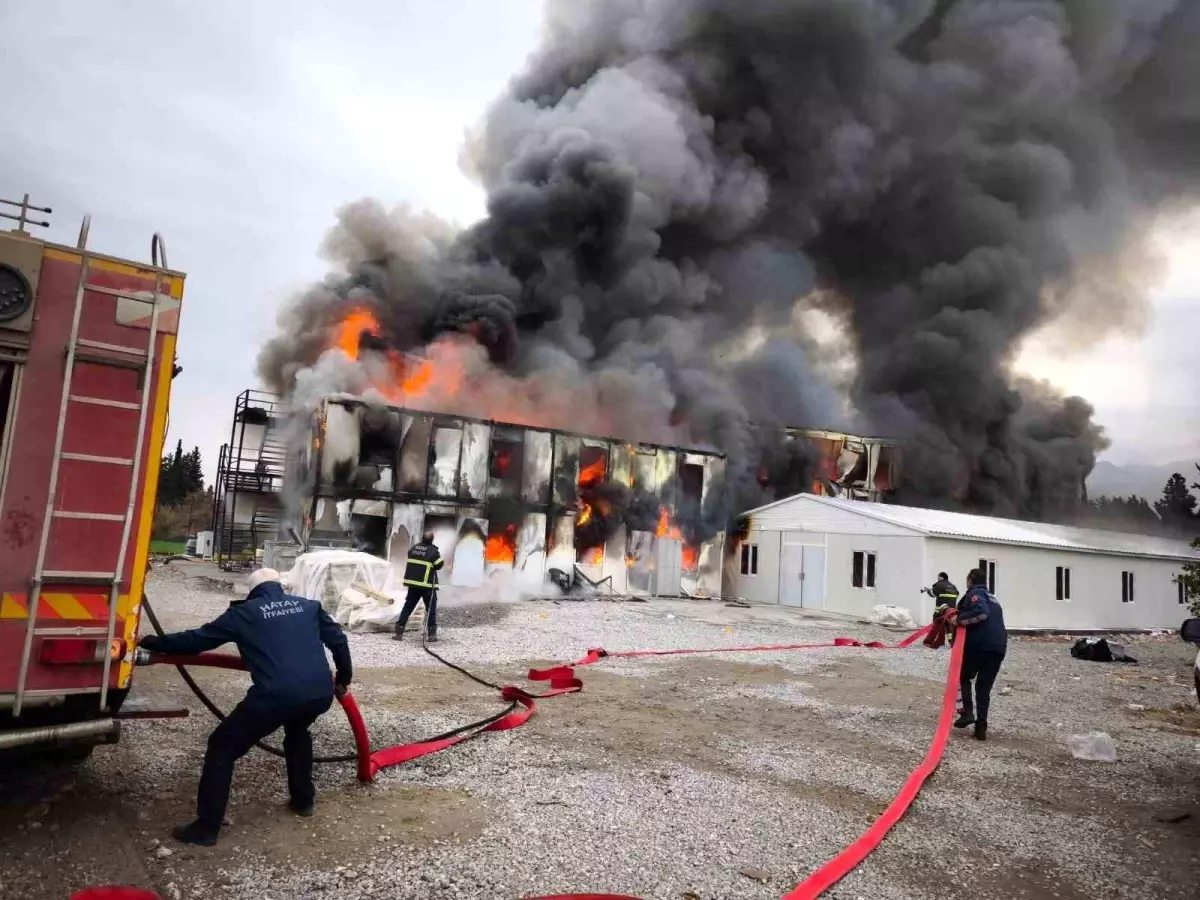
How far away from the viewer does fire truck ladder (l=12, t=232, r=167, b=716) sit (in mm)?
3125

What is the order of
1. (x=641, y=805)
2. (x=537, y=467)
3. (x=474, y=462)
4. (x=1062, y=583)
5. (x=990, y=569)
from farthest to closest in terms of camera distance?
(x=537, y=467) → (x=474, y=462) → (x=1062, y=583) → (x=990, y=569) → (x=641, y=805)

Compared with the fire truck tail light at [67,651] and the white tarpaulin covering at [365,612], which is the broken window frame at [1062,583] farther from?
the fire truck tail light at [67,651]

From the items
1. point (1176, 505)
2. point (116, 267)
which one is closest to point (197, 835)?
point (116, 267)

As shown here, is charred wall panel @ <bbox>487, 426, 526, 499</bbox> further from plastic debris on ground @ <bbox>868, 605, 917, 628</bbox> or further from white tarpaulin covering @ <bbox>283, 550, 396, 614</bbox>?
plastic debris on ground @ <bbox>868, 605, 917, 628</bbox>

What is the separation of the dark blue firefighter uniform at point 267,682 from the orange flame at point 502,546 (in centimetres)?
1691

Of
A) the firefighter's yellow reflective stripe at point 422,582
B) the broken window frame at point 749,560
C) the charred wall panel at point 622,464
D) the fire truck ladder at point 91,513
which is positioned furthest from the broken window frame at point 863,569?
the fire truck ladder at point 91,513

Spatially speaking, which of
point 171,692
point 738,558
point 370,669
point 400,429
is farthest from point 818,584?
point 171,692

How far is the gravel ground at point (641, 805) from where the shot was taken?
340 centimetres

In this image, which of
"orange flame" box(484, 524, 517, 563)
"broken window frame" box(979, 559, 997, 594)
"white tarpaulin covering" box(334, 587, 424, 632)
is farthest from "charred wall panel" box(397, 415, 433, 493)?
"broken window frame" box(979, 559, 997, 594)

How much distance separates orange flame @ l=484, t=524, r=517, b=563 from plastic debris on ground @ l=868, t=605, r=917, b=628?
9.36 meters

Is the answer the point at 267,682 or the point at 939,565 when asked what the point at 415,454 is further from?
the point at 267,682

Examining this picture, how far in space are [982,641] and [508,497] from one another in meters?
15.9

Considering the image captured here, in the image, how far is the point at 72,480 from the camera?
3.25 m

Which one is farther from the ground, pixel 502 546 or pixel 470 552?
pixel 502 546
